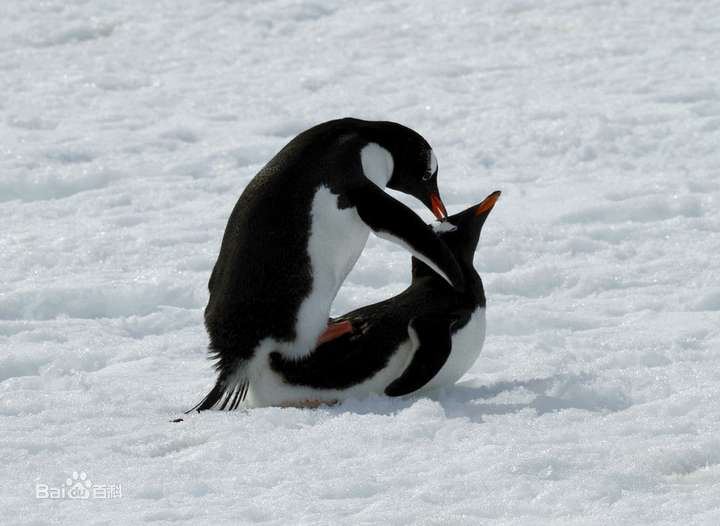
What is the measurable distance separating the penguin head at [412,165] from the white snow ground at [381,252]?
0.59 meters

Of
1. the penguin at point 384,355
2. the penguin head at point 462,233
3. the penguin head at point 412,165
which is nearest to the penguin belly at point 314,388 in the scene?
the penguin at point 384,355

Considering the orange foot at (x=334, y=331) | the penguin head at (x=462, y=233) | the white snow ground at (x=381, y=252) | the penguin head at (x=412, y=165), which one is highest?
the penguin head at (x=412, y=165)

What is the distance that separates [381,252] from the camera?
596 cm

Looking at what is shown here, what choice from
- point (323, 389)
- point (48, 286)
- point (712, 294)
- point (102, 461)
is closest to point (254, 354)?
point (323, 389)

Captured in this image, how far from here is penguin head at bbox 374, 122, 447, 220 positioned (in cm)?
450

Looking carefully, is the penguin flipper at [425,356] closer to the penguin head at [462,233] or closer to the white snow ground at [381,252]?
the white snow ground at [381,252]

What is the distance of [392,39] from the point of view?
32.2 ft

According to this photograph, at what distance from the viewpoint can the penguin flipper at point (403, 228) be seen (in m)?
4.04

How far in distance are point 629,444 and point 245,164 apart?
4.30 metres

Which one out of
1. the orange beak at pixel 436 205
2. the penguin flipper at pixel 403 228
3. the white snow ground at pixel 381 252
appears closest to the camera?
the white snow ground at pixel 381 252

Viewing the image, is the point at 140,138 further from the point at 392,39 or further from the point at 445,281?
the point at 445,281

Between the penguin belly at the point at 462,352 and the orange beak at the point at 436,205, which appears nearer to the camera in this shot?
the penguin belly at the point at 462,352

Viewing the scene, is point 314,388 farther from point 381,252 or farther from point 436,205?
point 381,252

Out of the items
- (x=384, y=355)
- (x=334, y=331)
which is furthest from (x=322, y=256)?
(x=384, y=355)
